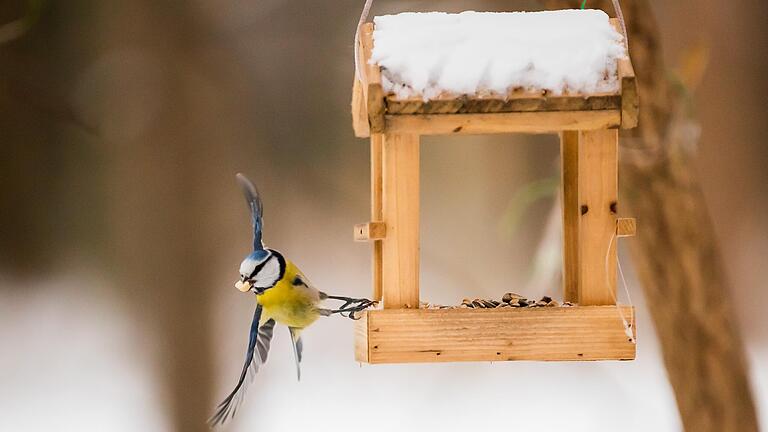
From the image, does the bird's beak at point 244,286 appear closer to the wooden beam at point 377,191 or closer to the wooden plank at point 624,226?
the wooden beam at point 377,191

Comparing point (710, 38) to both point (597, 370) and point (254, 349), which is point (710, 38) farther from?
point (254, 349)

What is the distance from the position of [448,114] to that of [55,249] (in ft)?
5.78

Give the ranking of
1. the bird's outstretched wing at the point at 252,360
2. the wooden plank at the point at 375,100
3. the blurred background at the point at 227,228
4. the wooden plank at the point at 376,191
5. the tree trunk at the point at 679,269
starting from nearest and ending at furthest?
the wooden plank at the point at 375,100, the bird's outstretched wing at the point at 252,360, the wooden plank at the point at 376,191, the tree trunk at the point at 679,269, the blurred background at the point at 227,228

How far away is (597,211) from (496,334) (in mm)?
229

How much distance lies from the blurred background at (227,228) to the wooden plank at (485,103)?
1433 millimetres

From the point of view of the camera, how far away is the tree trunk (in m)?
1.96

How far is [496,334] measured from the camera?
1.28 meters

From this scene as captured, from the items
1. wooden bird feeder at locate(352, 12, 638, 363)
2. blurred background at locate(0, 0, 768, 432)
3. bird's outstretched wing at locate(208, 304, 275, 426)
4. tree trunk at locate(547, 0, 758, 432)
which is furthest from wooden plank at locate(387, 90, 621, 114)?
blurred background at locate(0, 0, 768, 432)

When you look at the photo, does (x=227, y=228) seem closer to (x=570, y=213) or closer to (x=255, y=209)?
(x=255, y=209)

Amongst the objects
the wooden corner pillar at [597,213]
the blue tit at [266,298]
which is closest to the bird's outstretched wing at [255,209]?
the blue tit at [266,298]

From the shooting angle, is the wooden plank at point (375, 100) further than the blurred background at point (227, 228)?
No

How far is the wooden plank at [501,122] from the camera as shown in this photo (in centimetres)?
125

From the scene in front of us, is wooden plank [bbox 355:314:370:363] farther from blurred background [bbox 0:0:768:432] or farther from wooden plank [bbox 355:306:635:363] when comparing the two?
blurred background [bbox 0:0:768:432]

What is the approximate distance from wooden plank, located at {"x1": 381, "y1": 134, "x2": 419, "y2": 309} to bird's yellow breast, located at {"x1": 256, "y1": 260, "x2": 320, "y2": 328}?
0.66 feet
